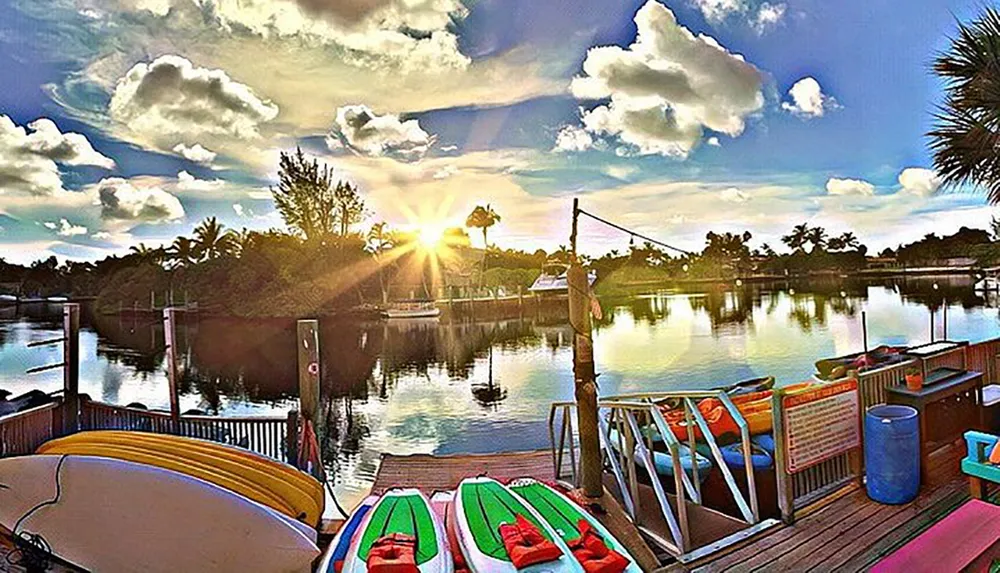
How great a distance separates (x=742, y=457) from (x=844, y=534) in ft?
5.05

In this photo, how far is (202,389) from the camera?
2561cm

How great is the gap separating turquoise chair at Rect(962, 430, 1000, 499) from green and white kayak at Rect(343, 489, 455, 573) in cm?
301

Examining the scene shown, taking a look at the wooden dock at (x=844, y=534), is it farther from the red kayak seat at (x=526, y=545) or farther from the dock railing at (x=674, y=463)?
the red kayak seat at (x=526, y=545)

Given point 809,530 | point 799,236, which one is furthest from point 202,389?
point 799,236

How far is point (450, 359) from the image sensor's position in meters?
32.3

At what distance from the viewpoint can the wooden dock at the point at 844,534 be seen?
3.06 meters

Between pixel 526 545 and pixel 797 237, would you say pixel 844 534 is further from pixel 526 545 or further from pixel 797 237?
pixel 797 237

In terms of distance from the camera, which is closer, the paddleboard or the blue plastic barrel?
the paddleboard

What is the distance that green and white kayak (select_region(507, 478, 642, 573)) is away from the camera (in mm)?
3382

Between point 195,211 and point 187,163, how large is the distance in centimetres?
853

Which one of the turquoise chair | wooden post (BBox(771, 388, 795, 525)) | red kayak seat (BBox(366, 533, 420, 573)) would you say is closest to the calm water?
red kayak seat (BBox(366, 533, 420, 573))

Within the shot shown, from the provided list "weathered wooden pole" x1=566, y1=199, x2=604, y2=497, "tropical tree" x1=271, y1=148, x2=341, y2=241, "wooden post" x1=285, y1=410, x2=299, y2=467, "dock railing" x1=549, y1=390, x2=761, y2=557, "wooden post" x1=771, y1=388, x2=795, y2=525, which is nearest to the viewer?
"wooden post" x1=771, y1=388, x2=795, y2=525

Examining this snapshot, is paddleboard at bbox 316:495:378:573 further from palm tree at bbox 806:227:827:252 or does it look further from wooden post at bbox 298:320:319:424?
palm tree at bbox 806:227:827:252

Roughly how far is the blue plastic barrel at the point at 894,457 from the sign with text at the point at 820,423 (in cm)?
16
